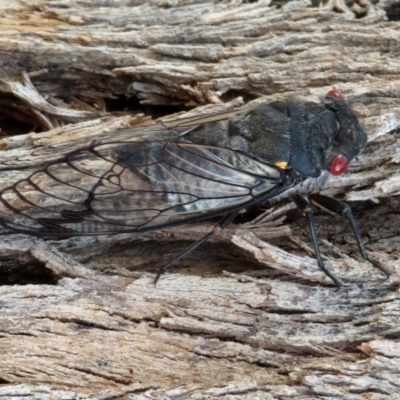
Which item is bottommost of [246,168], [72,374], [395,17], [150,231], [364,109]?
[72,374]

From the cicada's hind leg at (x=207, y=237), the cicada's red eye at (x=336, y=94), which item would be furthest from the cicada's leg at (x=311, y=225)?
the cicada's red eye at (x=336, y=94)

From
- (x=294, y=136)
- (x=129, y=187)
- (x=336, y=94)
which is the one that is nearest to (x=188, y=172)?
(x=129, y=187)

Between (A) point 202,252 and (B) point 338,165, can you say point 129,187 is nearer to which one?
(A) point 202,252

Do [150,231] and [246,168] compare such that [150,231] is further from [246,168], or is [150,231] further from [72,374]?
[72,374]

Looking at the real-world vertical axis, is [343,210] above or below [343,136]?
below

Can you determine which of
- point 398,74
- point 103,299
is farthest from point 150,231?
point 398,74

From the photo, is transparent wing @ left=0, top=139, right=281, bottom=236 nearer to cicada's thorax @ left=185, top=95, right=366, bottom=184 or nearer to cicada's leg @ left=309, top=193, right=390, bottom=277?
cicada's thorax @ left=185, top=95, right=366, bottom=184
